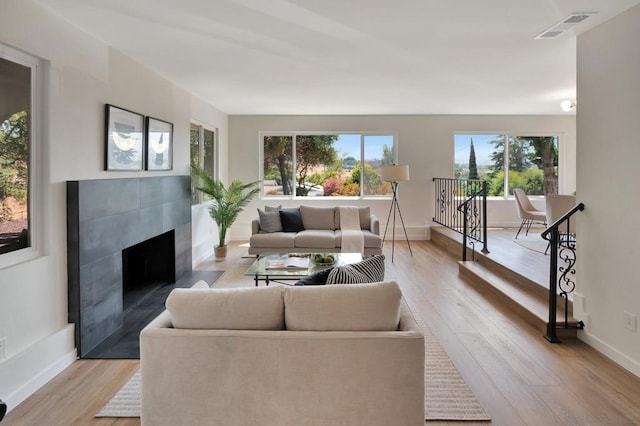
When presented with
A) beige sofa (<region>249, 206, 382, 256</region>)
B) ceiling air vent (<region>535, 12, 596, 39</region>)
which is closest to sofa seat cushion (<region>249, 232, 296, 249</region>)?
beige sofa (<region>249, 206, 382, 256</region>)

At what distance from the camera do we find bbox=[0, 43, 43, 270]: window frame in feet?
9.62

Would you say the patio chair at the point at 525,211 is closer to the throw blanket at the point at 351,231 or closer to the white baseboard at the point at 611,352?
the throw blanket at the point at 351,231

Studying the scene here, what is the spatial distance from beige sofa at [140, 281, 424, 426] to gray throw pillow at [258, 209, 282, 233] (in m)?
4.67

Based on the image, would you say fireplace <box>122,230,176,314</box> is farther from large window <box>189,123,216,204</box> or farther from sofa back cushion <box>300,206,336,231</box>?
→ sofa back cushion <box>300,206,336,231</box>

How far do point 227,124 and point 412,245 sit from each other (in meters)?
4.29

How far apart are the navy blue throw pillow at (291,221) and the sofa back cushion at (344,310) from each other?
4762 mm

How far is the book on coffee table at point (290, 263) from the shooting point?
14.3ft

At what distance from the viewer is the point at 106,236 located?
3.67 meters

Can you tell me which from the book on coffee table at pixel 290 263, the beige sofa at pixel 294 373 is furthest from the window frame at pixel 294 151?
the beige sofa at pixel 294 373

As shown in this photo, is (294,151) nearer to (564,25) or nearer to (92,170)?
(92,170)

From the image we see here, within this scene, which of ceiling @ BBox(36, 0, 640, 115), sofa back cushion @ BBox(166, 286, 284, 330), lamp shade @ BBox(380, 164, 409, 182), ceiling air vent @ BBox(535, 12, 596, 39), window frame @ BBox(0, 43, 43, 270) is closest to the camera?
sofa back cushion @ BBox(166, 286, 284, 330)

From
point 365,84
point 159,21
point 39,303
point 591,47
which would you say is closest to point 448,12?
point 591,47

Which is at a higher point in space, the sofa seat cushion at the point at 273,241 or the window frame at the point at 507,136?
the window frame at the point at 507,136

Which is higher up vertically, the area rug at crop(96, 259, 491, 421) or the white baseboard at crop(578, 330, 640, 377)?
the white baseboard at crop(578, 330, 640, 377)
